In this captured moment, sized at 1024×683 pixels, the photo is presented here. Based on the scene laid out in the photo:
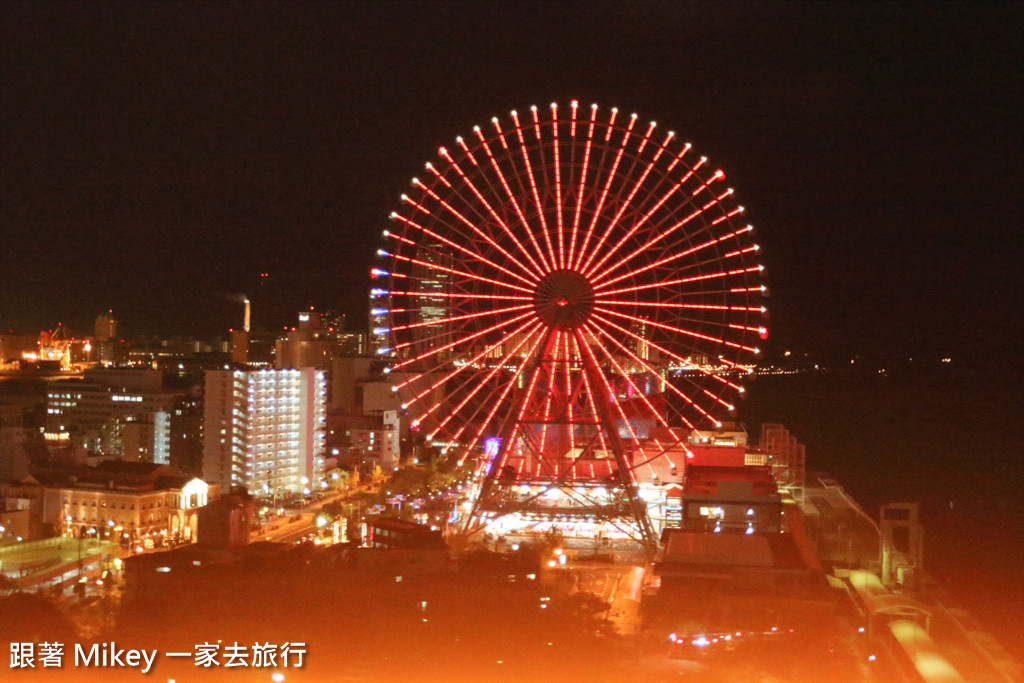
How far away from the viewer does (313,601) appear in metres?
9.29

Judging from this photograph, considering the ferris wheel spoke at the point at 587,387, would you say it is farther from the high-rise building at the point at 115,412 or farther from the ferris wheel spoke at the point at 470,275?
the high-rise building at the point at 115,412

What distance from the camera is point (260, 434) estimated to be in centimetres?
2486

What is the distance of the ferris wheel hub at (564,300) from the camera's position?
1383 cm

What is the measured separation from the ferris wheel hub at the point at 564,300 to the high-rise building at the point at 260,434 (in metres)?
11.8

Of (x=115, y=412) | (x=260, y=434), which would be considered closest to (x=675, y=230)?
(x=260, y=434)

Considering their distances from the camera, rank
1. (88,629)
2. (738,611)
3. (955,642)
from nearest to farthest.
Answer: (88,629) < (738,611) < (955,642)

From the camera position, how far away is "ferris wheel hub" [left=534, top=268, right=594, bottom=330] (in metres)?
13.8

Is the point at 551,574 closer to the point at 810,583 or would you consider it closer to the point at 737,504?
the point at 810,583

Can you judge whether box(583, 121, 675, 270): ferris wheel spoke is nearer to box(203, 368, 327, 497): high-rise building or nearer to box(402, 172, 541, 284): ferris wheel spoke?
box(402, 172, 541, 284): ferris wheel spoke

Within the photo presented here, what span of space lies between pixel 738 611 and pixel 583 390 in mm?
5028

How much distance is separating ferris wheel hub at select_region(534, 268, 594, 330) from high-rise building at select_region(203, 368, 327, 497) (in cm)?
1179

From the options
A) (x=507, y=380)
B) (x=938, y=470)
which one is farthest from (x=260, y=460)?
(x=938, y=470)

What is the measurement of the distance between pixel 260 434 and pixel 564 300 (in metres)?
13.2

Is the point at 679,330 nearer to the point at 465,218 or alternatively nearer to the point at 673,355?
the point at 673,355
